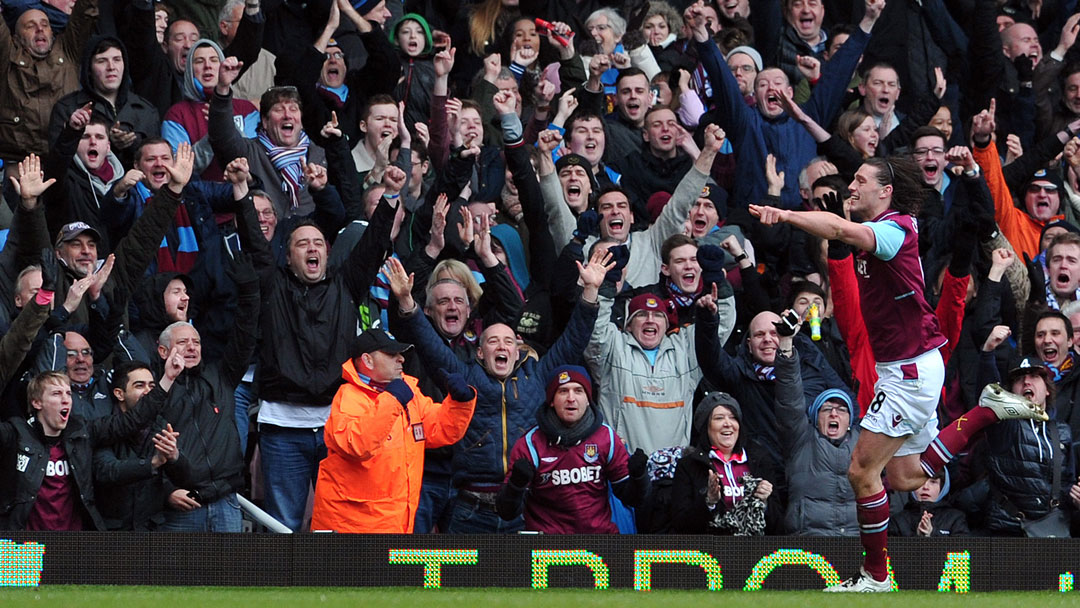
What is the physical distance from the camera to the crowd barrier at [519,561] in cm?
931

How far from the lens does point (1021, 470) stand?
11.4m

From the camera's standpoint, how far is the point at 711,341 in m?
11.5

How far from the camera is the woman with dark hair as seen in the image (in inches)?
416

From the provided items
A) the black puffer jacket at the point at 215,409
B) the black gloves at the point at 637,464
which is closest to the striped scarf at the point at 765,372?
the black gloves at the point at 637,464

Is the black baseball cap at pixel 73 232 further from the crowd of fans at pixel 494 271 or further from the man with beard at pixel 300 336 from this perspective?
the man with beard at pixel 300 336

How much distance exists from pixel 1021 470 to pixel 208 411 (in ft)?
18.2

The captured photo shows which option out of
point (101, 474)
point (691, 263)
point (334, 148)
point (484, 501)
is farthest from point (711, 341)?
point (101, 474)

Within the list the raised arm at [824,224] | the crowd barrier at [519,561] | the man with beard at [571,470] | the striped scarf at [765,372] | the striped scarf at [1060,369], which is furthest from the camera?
the striped scarf at [1060,369]

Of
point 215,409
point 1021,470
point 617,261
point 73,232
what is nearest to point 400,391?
point 215,409

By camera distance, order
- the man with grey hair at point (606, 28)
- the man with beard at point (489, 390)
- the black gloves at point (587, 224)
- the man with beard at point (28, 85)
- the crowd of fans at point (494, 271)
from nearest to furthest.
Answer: the crowd of fans at point (494, 271)
the man with beard at point (489, 390)
the black gloves at point (587, 224)
the man with beard at point (28, 85)
the man with grey hair at point (606, 28)

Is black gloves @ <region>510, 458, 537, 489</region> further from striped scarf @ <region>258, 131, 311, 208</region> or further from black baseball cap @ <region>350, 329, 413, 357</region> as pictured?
striped scarf @ <region>258, 131, 311, 208</region>

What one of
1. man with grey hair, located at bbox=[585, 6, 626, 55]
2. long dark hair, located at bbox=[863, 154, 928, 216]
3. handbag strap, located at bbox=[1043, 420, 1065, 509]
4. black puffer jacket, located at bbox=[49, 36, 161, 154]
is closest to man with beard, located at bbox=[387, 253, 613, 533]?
long dark hair, located at bbox=[863, 154, 928, 216]

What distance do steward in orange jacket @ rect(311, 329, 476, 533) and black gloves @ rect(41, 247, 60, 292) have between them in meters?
2.08

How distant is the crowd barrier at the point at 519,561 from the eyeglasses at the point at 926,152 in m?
4.62
